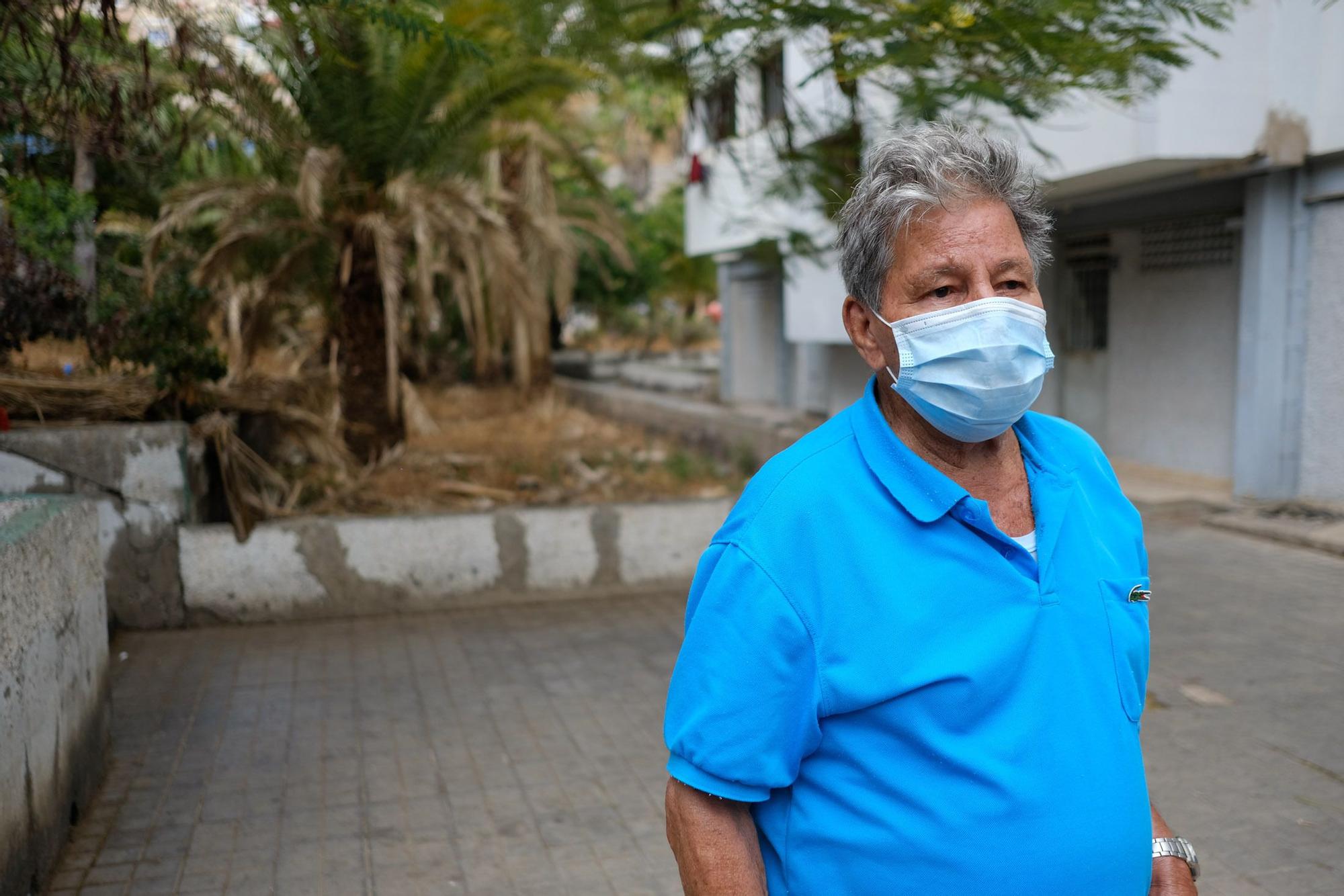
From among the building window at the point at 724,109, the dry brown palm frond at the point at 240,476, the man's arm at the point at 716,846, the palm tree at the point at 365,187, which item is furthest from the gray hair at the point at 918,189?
the palm tree at the point at 365,187

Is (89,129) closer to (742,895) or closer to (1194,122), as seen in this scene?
(742,895)

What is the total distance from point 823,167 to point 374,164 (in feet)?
10.7

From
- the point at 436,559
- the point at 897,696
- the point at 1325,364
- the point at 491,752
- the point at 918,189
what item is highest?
the point at 918,189

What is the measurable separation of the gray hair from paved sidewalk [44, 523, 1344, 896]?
2.53 meters

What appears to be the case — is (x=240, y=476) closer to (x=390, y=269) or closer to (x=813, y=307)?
(x=390, y=269)

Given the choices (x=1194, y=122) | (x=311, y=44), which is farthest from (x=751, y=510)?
(x=1194, y=122)

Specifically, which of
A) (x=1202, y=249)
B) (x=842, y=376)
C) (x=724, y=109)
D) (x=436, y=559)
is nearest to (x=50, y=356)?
(x=436, y=559)

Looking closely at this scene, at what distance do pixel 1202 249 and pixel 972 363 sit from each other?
10248 mm

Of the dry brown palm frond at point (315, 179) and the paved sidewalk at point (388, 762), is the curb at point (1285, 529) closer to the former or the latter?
the paved sidewalk at point (388, 762)

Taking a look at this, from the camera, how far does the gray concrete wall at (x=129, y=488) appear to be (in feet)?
21.3

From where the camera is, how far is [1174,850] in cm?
189

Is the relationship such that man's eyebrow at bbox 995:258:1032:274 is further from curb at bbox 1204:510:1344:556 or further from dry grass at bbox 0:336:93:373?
curb at bbox 1204:510:1344:556

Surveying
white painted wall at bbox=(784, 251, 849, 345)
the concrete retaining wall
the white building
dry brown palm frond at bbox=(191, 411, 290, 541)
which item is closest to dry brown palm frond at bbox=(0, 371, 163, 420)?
dry brown palm frond at bbox=(191, 411, 290, 541)

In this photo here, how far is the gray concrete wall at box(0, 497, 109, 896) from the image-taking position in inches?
128
